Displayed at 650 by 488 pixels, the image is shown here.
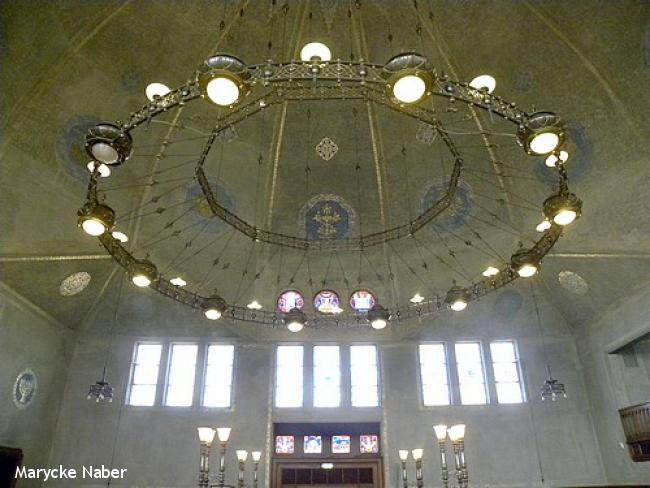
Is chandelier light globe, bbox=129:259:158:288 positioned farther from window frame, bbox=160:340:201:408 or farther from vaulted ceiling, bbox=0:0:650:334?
window frame, bbox=160:340:201:408

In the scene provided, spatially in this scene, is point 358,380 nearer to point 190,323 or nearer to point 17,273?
point 190,323

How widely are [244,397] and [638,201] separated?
505 inches

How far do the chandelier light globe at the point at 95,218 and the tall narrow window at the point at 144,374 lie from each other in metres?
11.0

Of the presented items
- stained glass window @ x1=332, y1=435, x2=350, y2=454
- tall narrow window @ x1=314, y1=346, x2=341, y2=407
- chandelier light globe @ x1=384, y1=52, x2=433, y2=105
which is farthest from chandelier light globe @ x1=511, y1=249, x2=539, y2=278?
stained glass window @ x1=332, y1=435, x2=350, y2=454

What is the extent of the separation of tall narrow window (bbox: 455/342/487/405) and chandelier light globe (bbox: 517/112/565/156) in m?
12.7

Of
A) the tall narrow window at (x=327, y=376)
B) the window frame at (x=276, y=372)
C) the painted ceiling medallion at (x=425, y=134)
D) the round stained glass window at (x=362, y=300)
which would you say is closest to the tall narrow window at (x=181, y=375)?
the window frame at (x=276, y=372)

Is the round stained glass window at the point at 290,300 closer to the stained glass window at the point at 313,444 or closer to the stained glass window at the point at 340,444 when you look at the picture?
the stained glass window at the point at 313,444

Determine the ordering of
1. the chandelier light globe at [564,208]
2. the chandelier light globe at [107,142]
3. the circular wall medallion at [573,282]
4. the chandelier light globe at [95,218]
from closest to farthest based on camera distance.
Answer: the chandelier light globe at [107,142] < the chandelier light globe at [564,208] < the chandelier light globe at [95,218] < the circular wall medallion at [573,282]

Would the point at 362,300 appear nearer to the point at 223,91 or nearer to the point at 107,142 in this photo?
the point at 107,142

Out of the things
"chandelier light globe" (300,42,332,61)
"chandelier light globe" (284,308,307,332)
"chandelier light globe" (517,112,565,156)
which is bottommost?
"chandelier light globe" (284,308,307,332)

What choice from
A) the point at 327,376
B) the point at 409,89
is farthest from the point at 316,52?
the point at 327,376

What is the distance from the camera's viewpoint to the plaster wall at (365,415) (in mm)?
15930

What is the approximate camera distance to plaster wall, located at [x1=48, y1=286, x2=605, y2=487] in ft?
52.3

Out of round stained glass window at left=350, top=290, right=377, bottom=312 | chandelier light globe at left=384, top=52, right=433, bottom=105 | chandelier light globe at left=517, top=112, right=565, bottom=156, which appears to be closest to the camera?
chandelier light globe at left=384, top=52, right=433, bottom=105
